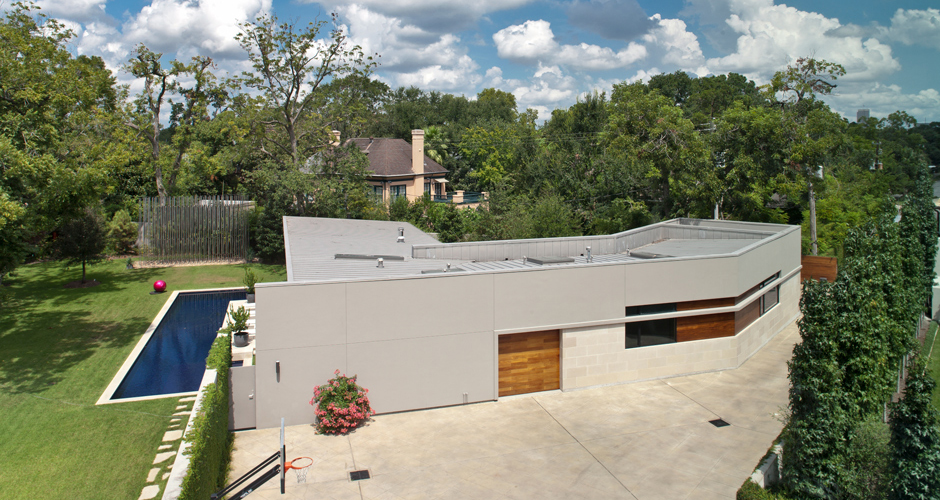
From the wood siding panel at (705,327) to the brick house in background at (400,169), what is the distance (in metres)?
29.9

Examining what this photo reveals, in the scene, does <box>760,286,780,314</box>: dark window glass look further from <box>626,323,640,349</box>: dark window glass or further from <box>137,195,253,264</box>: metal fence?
<box>137,195,253,264</box>: metal fence

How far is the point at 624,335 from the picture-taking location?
56.9ft

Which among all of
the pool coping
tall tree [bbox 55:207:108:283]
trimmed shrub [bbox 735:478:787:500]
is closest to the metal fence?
tall tree [bbox 55:207:108:283]

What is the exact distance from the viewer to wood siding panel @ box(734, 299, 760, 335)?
19025mm

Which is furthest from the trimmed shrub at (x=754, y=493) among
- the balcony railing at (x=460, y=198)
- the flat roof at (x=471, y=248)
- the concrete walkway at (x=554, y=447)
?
the balcony railing at (x=460, y=198)

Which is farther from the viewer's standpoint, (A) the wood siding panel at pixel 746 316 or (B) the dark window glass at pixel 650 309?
(A) the wood siding panel at pixel 746 316

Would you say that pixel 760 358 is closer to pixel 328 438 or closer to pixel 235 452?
pixel 328 438

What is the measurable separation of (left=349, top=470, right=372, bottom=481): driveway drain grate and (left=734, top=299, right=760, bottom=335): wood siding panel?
12442mm

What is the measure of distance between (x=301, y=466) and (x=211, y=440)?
2549 millimetres

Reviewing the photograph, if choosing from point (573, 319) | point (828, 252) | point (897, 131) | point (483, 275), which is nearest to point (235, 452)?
point (483, 275)

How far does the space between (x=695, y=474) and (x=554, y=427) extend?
11.2 ft

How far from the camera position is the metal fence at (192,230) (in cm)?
3544

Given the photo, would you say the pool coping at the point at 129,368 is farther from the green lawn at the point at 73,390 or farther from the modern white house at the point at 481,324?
the modern white house at the point at 481,324

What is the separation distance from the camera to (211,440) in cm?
1059
